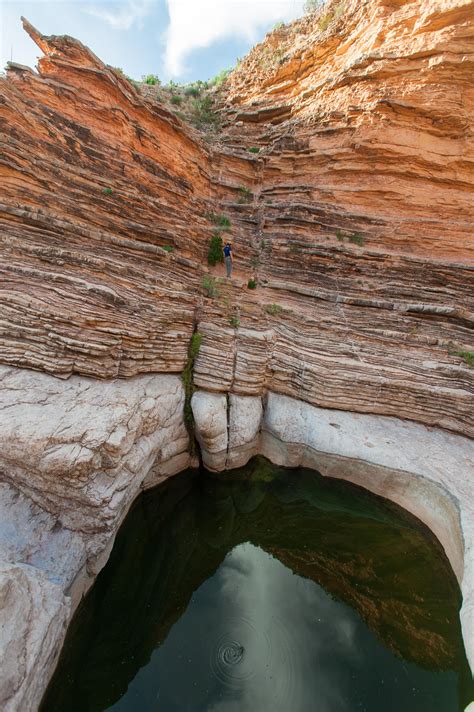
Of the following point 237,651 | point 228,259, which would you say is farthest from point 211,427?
point 228,259

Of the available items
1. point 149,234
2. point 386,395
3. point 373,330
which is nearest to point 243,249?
point 149,234

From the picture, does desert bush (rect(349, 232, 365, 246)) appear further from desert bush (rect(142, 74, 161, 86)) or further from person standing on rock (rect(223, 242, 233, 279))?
desert bush (rect(142, 74, 161, 86))

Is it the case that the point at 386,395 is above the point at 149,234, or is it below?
below

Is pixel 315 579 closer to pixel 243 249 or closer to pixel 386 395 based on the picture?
pixel 386 395

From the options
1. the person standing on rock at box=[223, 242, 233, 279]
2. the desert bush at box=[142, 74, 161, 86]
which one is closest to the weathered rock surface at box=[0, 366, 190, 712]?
the person standing on rock at box=[223, 242, 233, 279]

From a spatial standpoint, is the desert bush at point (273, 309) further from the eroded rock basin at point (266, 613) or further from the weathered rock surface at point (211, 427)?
the eroded rock basin at point (266, 613)

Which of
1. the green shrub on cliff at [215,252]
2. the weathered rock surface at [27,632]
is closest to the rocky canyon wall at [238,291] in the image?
the weathered rock surface at [27,632]

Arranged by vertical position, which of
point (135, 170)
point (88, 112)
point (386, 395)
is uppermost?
point (88, 112)

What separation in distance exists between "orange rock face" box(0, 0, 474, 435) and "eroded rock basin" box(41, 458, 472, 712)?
345cm

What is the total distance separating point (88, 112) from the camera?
10.5 meters

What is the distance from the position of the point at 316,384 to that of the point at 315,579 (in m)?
5.01

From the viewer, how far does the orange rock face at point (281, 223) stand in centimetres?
785

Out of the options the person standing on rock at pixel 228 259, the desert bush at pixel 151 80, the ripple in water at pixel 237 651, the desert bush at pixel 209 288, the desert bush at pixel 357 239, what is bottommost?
the ripple in water at pixel 237 651

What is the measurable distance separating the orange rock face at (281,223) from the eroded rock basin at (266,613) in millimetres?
3453
